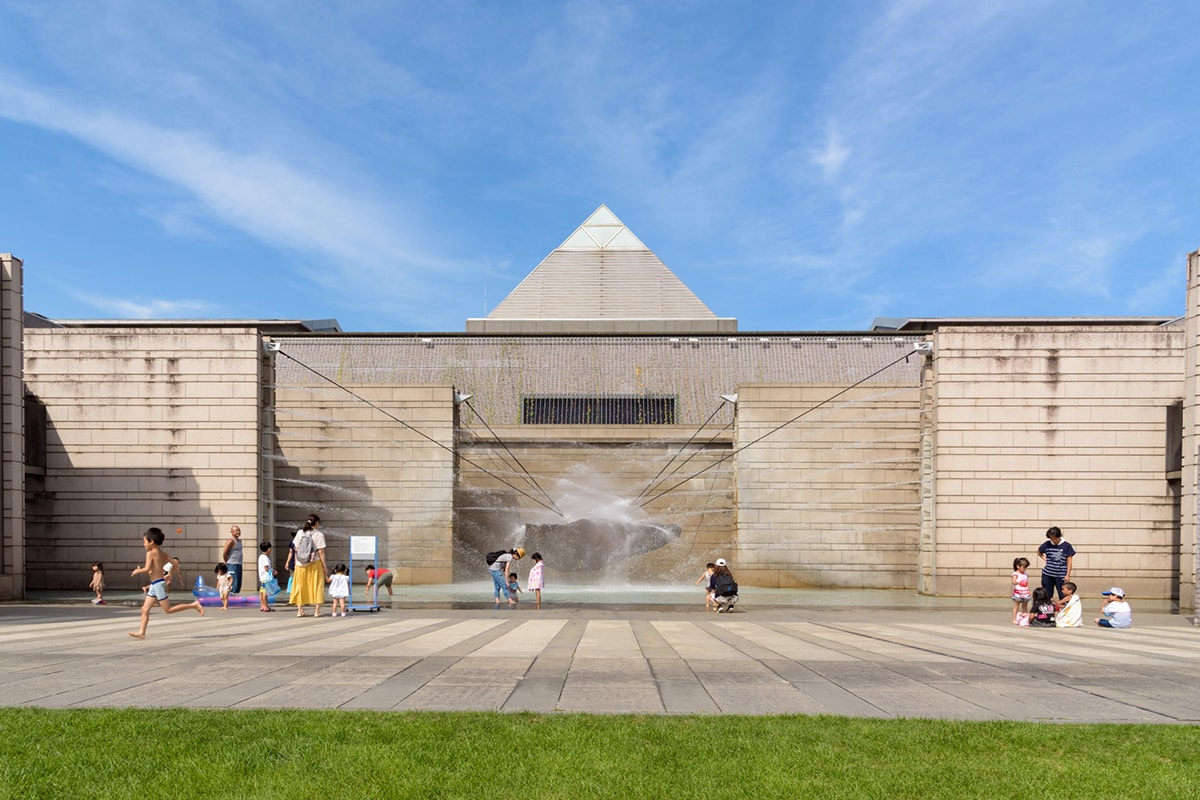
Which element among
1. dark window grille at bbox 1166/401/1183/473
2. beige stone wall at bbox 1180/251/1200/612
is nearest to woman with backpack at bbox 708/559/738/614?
beige stone wall at bbox 1180/251/1200/612

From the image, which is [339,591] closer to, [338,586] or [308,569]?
[338,586]

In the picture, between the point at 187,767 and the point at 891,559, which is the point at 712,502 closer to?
the point at 891,559

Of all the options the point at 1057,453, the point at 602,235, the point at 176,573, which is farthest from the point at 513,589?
the point at 602,235

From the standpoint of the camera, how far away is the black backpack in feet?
70.1

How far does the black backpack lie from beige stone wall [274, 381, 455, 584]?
13.1 metres

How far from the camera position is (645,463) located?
35.6m

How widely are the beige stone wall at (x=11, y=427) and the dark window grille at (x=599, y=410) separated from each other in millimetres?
19141

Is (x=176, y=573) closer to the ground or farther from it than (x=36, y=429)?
closer to the ground

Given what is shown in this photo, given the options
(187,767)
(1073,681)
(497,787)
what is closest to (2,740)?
(187,767)

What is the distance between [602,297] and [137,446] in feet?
81.1

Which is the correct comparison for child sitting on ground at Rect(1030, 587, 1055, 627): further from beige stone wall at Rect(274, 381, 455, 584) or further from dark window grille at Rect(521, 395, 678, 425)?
dark window grille at Rect(521, 395, 678, 425)

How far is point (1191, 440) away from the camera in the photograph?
2334cm

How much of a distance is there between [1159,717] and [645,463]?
27294 millimetres

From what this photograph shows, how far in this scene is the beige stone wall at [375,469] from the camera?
1256 inches
